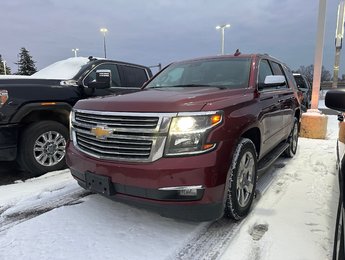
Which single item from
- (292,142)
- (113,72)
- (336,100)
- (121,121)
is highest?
(113,72)

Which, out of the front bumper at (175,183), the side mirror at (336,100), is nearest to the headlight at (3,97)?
the front bumper at (175,183)

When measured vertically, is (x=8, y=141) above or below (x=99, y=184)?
above

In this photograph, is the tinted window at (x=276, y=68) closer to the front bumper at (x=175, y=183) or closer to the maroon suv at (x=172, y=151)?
the maroon suv at (x=172, y=151)

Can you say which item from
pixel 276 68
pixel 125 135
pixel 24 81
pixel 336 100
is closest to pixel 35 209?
pixel 125 135

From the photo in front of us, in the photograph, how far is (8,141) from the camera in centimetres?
476

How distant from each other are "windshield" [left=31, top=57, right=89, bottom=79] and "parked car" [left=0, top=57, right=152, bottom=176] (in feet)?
0.11

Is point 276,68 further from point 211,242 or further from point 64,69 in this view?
point 64,69

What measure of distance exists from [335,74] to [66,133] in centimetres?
1547

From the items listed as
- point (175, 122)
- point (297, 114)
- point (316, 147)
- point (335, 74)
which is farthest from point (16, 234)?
point (335, 74)

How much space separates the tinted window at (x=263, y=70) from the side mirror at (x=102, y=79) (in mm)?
2265

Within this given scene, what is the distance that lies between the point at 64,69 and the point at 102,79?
149cm

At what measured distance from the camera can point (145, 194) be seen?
9.81 feet

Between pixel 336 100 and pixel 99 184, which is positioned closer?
pixel 336 100

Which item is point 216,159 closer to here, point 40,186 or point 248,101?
point 248,101
